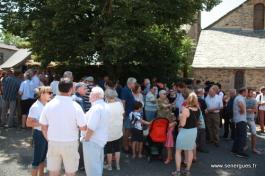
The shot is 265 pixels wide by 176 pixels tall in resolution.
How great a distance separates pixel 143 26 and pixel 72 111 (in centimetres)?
1080

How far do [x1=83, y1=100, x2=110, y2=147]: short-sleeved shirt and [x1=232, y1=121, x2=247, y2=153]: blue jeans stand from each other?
5.55 metres

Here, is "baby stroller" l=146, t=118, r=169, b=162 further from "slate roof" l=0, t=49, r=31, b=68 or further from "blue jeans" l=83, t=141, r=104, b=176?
"slate roof" l=0, t=49, r=31, b=68

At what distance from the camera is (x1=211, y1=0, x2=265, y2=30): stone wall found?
1320 inches

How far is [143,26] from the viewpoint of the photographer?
1620 cm

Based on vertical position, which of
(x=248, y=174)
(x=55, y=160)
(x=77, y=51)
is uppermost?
(x=77, y=51)

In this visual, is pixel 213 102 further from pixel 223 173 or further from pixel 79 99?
pixel 79 99

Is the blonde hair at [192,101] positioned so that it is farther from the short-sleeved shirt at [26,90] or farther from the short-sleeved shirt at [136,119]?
the short-sleeved shirt at [26,90]

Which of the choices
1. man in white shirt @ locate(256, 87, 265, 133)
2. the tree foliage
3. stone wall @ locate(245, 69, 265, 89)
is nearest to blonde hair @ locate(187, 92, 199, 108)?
the tree foliage

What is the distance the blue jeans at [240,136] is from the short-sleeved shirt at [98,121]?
555 centimetres

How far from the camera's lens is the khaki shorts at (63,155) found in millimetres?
5863

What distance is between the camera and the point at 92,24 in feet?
51.1

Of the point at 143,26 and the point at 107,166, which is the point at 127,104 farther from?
the point at 143,26

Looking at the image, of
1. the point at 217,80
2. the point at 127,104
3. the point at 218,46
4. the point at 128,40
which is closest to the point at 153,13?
the point at 128,40

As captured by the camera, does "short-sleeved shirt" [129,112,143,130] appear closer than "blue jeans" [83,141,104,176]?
No
